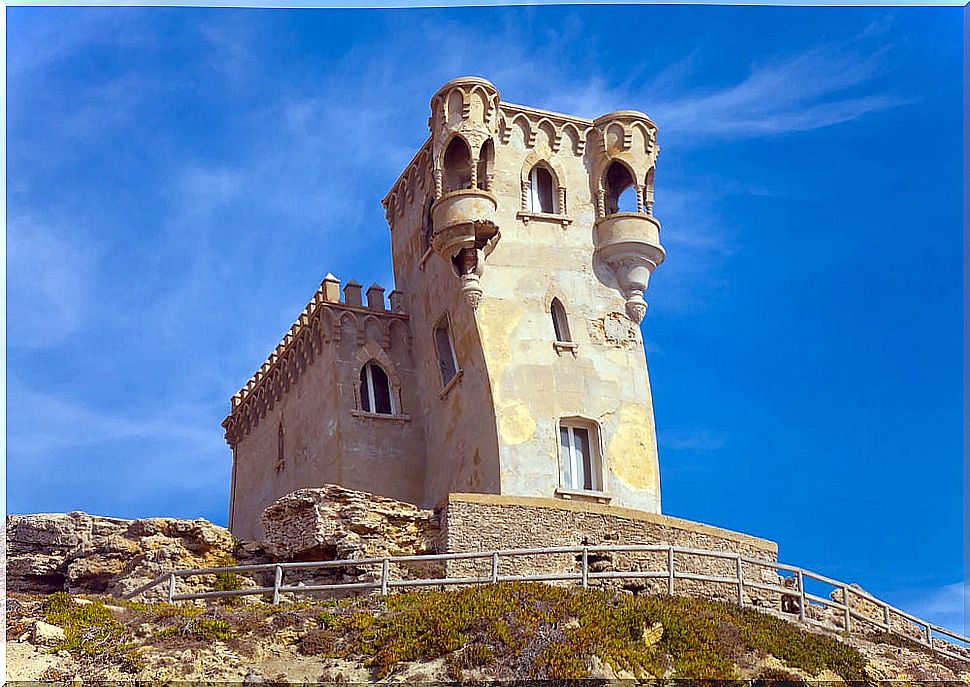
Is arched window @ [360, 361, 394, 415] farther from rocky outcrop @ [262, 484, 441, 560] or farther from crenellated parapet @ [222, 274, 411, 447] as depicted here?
rocky outcrop @ [262, 484, 441, 560]

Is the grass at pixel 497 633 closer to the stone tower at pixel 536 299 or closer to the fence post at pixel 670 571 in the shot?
the fence post at pixel 670 571

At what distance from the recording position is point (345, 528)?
2880 centimetres

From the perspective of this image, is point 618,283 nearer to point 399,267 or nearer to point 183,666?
point 399,267

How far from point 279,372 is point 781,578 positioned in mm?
19991

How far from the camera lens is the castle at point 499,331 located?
117 ft

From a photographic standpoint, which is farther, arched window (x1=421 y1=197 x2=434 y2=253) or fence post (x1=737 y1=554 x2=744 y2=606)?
arched window (x1=421 y1=197 x2=434 y2=253)

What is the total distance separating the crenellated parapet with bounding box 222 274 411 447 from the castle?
2.8 inches

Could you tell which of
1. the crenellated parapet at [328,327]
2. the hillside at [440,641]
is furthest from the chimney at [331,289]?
the hillside at [440,641]

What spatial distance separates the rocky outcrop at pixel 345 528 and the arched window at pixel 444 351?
936 cm

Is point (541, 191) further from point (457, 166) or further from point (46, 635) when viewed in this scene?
point (46, 635)

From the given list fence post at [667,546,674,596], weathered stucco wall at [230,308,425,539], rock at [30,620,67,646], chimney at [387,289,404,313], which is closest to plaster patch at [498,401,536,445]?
weathered stucco wall at [230,308,425,539]

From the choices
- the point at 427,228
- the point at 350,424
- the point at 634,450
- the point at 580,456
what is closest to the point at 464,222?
the point at 427,228

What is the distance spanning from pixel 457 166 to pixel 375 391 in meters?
6.97

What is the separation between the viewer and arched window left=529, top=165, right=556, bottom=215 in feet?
127
